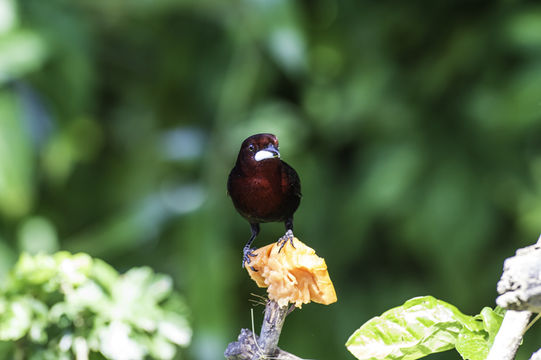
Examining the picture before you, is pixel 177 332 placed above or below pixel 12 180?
below

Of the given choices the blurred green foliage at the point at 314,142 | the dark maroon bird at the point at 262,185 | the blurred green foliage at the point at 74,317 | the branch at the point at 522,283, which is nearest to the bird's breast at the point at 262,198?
the dark maroon bird at the point at 262,185

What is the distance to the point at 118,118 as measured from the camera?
1.71 meters

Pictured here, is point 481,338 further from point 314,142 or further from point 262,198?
point 314,142

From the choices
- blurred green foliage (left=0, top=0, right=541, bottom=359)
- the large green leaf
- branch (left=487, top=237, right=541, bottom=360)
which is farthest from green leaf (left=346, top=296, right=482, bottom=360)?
blurred green foliage (left=0, top=0, right=541, bottom=359)

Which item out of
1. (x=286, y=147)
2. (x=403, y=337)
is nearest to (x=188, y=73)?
(x=286, y=147)

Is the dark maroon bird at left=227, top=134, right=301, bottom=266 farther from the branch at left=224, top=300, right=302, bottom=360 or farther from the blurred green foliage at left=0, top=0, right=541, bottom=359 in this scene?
the blurred green foliage at left=0, top=0, right=541, bottom=359

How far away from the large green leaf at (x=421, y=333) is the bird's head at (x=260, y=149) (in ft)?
0.51

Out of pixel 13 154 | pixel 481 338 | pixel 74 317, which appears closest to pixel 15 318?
pixel 74 317

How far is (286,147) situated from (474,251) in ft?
1.66

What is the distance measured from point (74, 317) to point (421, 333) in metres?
0.32

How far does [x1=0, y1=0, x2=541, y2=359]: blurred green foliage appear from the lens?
1.42 meters

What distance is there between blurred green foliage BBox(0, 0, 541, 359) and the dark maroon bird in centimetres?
98

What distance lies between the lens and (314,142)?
5.05 ft

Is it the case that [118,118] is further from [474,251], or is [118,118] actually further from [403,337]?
[403,337]
